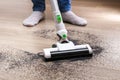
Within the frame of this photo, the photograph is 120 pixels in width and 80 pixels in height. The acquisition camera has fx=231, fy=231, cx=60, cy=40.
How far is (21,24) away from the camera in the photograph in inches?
70.1

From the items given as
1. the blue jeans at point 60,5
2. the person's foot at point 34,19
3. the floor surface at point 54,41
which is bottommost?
the floor surface at point 54,41

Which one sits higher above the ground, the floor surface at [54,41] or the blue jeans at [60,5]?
the blue jeans at [60,5]

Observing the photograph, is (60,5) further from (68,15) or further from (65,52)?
(65,52)

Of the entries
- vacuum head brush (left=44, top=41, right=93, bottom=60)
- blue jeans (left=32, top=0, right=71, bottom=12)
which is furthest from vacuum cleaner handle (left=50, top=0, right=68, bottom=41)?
blue jeans (left=32, top=0, right=71, bottom=12)

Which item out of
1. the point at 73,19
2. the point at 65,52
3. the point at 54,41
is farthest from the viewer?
the point at 73,19

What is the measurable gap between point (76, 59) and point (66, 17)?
58 cm

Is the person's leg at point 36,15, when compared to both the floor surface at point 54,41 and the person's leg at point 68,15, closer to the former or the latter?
the floor surface at point 54,41

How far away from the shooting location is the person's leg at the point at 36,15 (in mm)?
1744

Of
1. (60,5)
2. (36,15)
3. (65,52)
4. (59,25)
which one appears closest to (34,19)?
(36,15)

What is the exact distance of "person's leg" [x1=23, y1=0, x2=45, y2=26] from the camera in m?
1.74

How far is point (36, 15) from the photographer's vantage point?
5.87 ft

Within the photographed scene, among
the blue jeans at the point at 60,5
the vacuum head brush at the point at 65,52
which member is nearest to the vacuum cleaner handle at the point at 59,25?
the vacuum head brush at the point at 65,52

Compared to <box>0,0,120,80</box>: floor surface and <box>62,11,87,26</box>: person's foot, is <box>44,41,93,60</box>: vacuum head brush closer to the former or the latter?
<box>0,0,120,80</box>: floor surface

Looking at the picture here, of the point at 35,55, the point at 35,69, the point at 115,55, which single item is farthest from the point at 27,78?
the point at 115,55
